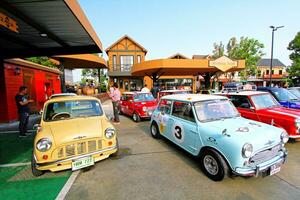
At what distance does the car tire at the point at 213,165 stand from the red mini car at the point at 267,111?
304 centimetres

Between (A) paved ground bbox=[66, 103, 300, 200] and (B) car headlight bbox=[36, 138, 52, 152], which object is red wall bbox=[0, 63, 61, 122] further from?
(A) paved ground bbox=[66, 103, 300, 200]

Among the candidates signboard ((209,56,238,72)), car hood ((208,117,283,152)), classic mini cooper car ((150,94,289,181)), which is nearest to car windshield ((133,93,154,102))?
classic mini cooper car ((150,94,289,181))

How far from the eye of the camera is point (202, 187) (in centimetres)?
324

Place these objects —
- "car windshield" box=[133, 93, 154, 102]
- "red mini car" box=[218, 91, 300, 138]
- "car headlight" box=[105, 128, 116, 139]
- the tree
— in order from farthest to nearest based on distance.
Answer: the tree, "car windshield" box=[133, 93, 154, 102], "red mini car" box=[218, 91, 300, 138], "car headlight" box=[105, 128, 116, 139]

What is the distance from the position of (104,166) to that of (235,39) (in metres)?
48.2

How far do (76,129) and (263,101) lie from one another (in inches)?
243

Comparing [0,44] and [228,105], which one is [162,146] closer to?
[228,105]

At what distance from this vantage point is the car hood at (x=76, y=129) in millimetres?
3570

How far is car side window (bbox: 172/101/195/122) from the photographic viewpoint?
13.9ft

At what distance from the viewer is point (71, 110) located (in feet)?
15.6

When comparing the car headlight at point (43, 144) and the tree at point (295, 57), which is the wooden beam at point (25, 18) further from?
the tree at point (295, 57)

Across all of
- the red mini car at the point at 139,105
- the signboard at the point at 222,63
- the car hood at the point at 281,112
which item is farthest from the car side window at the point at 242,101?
the signboard at the point at 222,63

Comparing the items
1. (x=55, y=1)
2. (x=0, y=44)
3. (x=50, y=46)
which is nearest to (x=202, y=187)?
(x=55, y=1)

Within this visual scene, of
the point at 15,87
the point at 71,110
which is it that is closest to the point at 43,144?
the point at 71,110
